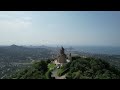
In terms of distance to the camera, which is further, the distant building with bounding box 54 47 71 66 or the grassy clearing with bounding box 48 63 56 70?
the distant building with bounding box 54 47 71 66

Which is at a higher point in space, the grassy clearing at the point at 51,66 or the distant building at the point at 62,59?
the distant building at the point at 62,59

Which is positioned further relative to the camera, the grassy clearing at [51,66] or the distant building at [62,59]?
the distant building at [62,59]

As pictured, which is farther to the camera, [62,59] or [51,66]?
[51,66]

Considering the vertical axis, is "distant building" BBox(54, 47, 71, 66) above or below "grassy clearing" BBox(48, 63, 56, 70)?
above

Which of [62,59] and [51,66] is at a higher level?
[62,59]
